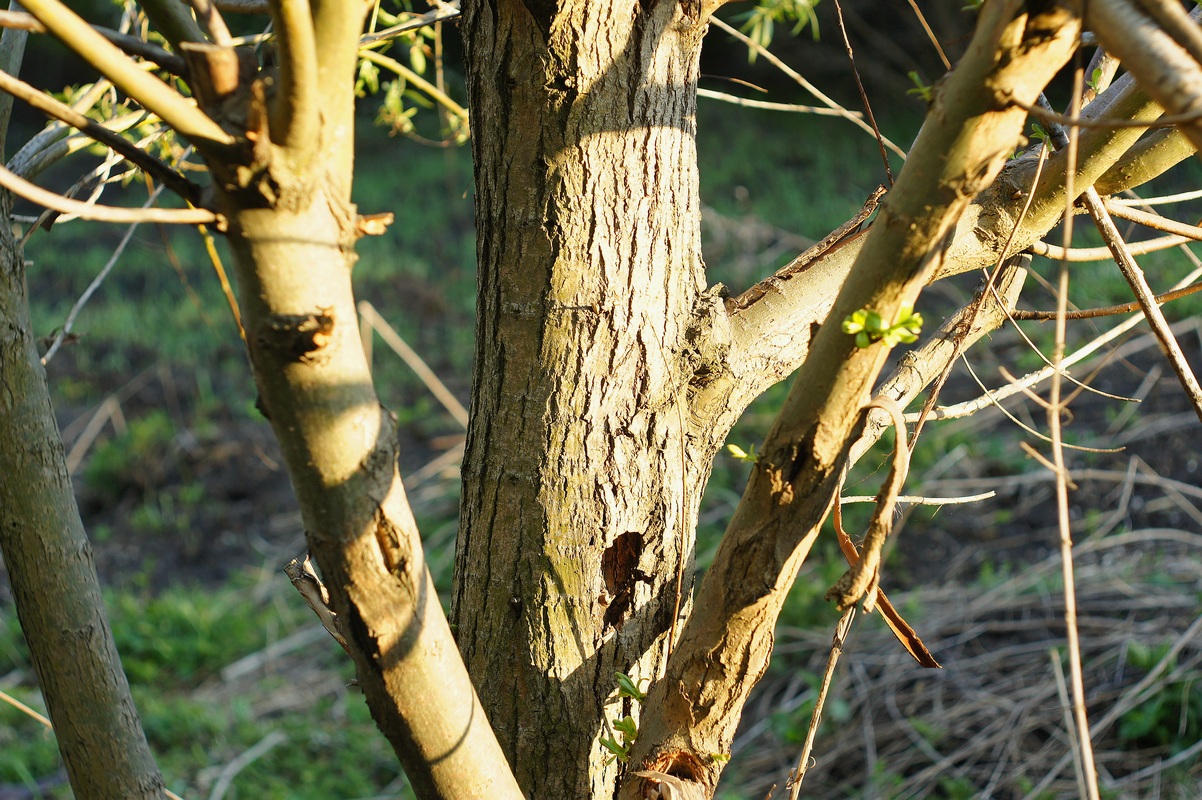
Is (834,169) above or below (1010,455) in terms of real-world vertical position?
above

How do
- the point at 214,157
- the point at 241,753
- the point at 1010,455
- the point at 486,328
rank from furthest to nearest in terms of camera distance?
Answer: the point at 1010,455, the point at 241,753, the point at 486,328, the point at 214,157

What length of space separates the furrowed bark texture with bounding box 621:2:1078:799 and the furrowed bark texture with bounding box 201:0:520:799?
0.28m

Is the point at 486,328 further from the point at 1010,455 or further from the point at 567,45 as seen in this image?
the point at 1010,455

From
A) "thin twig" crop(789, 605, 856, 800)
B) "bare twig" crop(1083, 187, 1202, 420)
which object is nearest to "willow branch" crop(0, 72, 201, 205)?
"thin twig" crop(789, 605, 856, 800)

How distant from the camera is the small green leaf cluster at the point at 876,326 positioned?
0.83 m

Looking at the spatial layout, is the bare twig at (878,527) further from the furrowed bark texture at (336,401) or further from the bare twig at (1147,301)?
the furrowed bark texture at (336,401)

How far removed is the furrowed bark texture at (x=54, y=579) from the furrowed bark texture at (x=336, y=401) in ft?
2.05

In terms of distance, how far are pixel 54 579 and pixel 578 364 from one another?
797 millimetres

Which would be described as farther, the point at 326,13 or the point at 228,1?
the point at 228,1

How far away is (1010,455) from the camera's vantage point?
12.8 feet

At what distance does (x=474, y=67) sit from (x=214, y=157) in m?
0.58

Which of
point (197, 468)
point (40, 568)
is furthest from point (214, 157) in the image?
point (197, 468)

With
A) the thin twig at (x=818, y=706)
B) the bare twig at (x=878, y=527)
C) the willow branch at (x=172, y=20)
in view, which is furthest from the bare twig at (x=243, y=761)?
the willow branch at (x=172, y=20)

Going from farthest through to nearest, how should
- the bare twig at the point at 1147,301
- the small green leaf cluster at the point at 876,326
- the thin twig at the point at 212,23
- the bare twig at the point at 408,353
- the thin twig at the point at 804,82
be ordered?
the bare twig at the point at 408,353 → the thin twig at the point at 804,82 → the bare twig at the point at 1147,301 → the small green leaf cluster at the point at 876,326 → the thin twig at the point at 212,23
